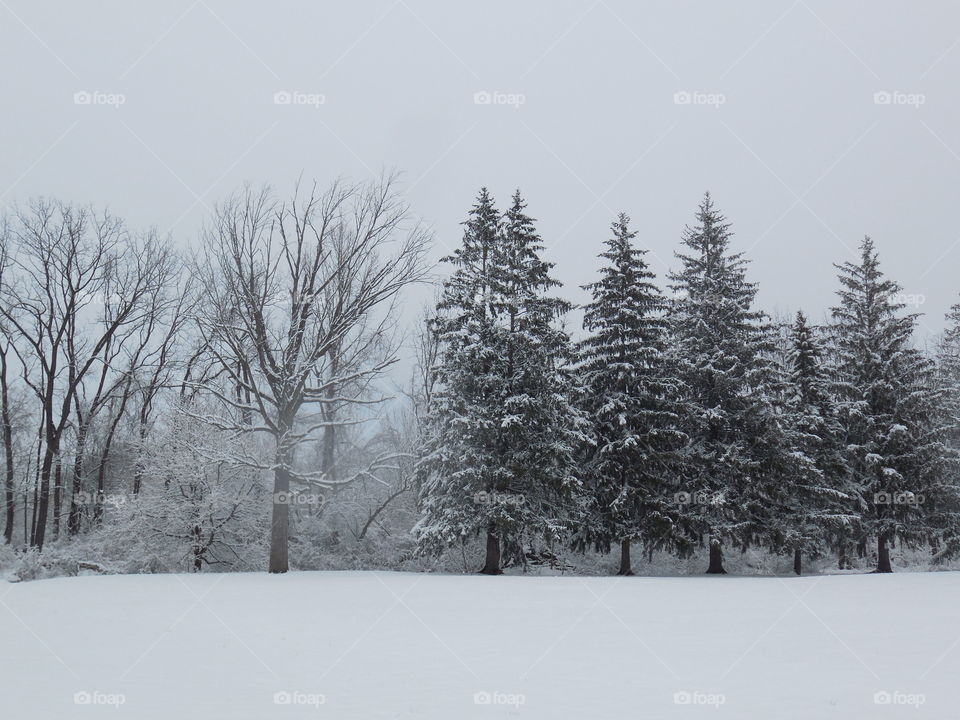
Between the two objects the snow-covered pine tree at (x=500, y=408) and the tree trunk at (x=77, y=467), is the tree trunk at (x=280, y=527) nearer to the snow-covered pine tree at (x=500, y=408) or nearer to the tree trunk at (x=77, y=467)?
the snow-covered pine tree at (x=500, y=408)

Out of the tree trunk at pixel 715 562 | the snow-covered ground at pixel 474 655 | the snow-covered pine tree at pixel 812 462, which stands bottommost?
the tree trunk at pixel 715 562

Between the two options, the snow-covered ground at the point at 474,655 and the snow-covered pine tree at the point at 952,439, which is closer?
the snow-covered ground at the point at 474,655

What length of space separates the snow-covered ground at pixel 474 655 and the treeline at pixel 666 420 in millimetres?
8279

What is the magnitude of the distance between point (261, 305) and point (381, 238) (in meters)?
4.90

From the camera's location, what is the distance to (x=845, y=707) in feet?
22.8

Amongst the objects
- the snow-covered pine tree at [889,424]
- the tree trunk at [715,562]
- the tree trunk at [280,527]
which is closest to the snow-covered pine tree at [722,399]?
the tree trunk at [715,562]

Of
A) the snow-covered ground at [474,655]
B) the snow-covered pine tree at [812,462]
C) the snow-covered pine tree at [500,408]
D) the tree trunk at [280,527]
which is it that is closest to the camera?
the snow-covered ground at [474,655]

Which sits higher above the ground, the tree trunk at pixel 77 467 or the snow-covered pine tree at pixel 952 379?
the snow-covered pine tree at pixel 952 379

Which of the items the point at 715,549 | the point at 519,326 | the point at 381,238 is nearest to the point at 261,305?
the point at 381,238

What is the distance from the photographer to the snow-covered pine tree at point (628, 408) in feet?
83.5

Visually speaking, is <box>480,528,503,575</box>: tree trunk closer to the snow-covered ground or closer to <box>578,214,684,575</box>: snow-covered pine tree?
<box>578,214,684,575</box>: snow-covered pine tree

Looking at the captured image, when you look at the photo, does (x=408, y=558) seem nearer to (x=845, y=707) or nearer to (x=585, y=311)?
(x=585, y=311)

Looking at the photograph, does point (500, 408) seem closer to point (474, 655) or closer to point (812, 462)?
point (812, 462)

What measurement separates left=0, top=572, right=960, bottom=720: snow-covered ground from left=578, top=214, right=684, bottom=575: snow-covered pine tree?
872 centimetres
